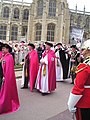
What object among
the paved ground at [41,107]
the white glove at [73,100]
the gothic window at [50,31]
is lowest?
the paved ground at [41,107]

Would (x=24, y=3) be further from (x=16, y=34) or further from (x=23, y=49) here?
(x=23, y=49)

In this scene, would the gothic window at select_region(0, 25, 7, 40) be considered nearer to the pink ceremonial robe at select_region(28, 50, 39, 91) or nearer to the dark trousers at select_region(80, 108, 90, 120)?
the pink ceremonial robe at select_region(28, 50, 39, 91)

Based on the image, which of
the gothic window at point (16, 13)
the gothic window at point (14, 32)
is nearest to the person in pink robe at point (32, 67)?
the gothic window at point (14, 32)

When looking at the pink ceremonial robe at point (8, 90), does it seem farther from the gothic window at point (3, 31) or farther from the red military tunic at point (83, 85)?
the gothic window at point (3, 31)

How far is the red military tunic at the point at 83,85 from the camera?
336 centimetres

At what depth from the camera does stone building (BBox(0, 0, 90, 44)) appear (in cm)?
4762

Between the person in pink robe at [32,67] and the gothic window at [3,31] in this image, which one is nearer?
the person in pink robe at [32,67]

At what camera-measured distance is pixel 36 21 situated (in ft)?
159

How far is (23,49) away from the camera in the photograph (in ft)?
65.4

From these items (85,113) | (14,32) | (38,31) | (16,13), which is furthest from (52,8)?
(85,113)

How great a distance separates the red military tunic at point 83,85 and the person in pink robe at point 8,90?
10.7ft

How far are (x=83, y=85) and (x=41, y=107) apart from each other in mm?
4258

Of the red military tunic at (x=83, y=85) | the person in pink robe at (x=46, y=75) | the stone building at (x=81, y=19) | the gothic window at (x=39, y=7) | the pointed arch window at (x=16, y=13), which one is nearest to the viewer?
the red military tunic at (x=83, y=85)

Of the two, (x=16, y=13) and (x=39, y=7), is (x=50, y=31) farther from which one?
(x=16, y=13)
